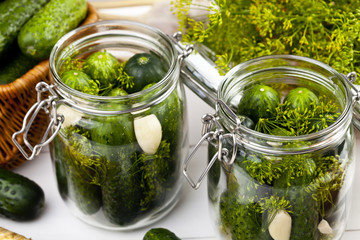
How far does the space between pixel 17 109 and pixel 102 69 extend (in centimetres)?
24

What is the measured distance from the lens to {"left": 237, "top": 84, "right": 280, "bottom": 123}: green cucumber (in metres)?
0.86

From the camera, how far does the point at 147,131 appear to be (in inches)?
34.9

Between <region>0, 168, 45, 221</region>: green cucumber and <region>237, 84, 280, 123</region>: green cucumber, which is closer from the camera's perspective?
<region>237, 84, 280, 123</region>: green cucumber

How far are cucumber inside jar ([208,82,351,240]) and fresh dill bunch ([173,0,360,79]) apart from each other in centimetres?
17

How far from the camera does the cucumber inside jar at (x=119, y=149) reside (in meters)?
0.89

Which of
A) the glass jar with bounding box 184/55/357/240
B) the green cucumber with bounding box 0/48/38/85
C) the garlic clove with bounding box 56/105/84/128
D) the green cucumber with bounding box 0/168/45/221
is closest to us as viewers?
the glass jar with bounding box 184/55/357/240

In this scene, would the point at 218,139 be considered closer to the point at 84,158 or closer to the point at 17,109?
the point at 84,158

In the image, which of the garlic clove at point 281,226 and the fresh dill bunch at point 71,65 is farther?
the fresh dill bunch at point 71,65

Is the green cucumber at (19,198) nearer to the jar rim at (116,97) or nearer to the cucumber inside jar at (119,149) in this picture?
the cucumber inside jar at (119,149)

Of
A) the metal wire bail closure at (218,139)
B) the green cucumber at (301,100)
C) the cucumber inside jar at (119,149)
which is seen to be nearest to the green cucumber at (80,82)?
the cucumber inside jar at (119,149)

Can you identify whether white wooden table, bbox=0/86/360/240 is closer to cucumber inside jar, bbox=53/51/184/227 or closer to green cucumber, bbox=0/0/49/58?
cucumber inside jar, bbox=53/51/184/227

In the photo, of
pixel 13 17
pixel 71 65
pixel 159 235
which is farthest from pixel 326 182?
pixel 13 17

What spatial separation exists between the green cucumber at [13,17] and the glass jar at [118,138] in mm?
215

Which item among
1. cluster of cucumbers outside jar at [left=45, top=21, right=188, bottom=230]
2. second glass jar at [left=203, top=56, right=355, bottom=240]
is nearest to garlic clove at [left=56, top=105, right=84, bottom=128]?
cluster of cucumbers outside jar at [left=45, top=21, right=188, bottom=230]
